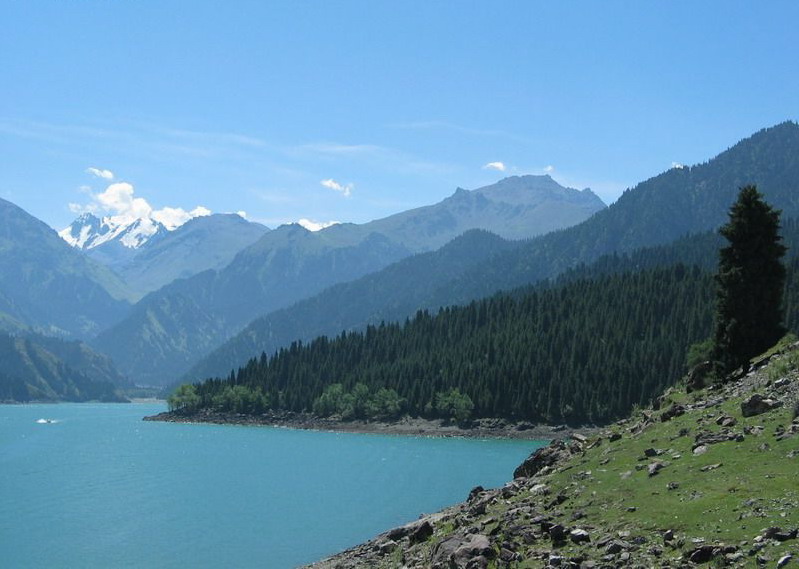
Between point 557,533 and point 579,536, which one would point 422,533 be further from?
point 579,536

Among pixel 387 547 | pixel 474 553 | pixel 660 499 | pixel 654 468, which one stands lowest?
pixel 387 547

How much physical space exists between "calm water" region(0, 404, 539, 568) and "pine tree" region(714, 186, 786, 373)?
3758 cm

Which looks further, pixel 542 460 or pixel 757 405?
pixel 542 460

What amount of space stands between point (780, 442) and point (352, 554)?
28710 millimetres

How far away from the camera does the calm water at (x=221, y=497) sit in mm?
73375

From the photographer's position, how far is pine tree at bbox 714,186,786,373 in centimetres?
5556

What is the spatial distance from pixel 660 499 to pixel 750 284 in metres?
30.4

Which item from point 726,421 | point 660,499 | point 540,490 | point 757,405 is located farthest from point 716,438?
point 540,490

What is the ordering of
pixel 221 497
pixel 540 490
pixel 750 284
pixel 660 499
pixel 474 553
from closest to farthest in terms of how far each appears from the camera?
pixel 660 499 < pixel 474 553 < pixel 540 490 < pixel 750 284 < pixel 221 497

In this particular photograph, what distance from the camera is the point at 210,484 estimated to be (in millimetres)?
121188

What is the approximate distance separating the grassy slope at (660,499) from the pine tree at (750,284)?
901 cm

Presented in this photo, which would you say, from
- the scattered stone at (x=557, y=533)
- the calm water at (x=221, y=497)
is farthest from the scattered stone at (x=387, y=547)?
the calm water at (x=221, y=497)

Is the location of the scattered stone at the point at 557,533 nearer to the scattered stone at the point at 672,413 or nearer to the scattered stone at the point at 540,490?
the scattered stone at the point at 540,490

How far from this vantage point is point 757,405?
121 ft
